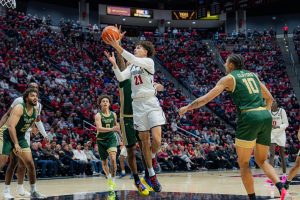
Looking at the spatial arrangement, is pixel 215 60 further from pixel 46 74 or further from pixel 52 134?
pixel 52 134

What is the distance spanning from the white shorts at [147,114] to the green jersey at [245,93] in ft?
4.37

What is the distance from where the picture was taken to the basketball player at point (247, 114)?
504 cm

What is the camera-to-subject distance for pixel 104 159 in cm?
889

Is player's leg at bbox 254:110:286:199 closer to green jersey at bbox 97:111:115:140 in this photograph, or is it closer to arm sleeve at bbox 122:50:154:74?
arm sleeve at bbox 122:50:154:74

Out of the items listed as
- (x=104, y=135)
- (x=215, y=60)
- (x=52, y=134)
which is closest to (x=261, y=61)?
(x=215, y=60)

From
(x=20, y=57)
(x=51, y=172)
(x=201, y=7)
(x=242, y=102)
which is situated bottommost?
(x=51, y=172)

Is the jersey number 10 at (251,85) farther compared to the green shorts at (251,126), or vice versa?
the jersey number 10 at (251,85)

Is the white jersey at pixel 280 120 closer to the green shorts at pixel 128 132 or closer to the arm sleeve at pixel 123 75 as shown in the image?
the green shorts at pixel 128 132

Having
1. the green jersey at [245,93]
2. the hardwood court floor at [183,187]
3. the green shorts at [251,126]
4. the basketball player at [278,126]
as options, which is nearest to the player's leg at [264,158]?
the green shorts at [251,126]

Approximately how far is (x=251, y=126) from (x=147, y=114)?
5.36 ft

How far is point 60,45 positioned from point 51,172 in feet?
39.7

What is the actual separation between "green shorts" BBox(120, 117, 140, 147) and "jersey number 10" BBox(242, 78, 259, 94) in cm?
198

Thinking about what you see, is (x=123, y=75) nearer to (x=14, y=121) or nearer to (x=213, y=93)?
(x=213, y=93)

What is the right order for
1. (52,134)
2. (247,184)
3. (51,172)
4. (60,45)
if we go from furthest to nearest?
(60,45), (52,134), (51,172), (247,184)
